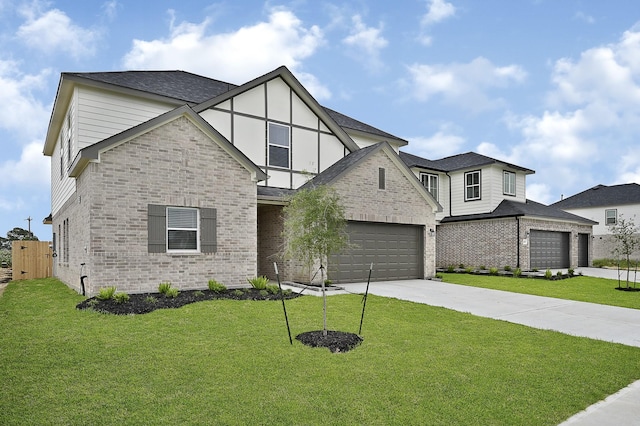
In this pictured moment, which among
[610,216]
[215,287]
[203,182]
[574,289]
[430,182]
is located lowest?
[574,289]

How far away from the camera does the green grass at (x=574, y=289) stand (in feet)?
42.2

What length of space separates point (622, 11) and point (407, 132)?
36.8ft

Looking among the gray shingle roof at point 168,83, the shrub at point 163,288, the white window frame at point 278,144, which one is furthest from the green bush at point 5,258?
the shrub at point 163,288

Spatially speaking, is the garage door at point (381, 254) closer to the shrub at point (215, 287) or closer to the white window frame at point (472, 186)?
the shrub at point (215, 287)

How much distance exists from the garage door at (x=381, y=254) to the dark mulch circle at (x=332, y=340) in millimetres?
7483

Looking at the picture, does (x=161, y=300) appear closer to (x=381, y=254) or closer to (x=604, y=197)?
(x=381, y=254)

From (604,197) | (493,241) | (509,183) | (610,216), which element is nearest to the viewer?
(493,241)

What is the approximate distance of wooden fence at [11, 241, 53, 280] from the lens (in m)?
19.6

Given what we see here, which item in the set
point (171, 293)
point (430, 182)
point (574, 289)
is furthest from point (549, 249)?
point (171, 293)

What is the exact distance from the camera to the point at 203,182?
1224 centimetres

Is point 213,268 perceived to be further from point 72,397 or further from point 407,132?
point 407,132

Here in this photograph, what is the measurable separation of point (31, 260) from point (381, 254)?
56.4 feet

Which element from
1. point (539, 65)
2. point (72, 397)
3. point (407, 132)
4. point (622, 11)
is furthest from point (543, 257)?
point (72, 397)

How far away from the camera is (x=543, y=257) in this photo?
23.6 m
